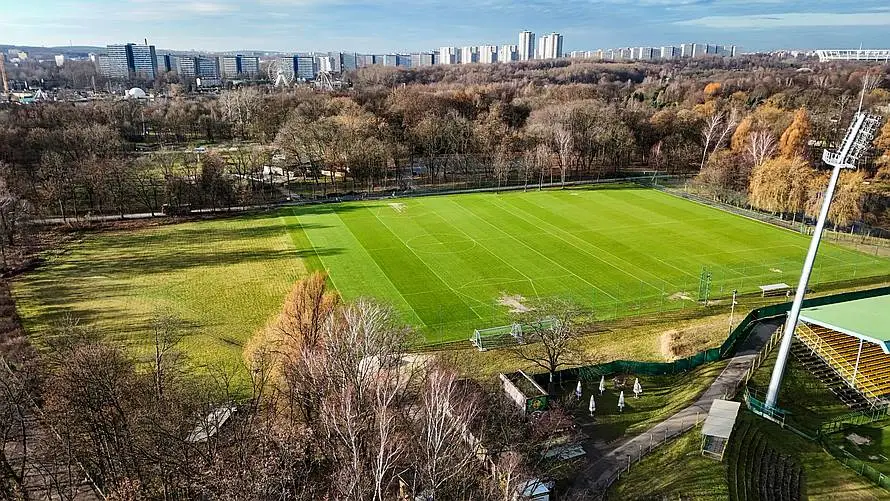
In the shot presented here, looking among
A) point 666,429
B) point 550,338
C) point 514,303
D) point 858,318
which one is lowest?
point 666,429

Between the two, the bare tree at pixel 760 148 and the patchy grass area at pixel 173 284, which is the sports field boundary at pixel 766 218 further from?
the patchy grass area at pixel 173 284

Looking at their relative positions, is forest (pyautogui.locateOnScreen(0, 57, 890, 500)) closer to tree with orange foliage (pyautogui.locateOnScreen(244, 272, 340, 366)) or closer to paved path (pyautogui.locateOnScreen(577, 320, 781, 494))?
tree with orange foliage (pyautogui.locateOnScreen(244, 272, 340, 366))

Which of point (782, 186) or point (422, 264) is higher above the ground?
point (782, 186)

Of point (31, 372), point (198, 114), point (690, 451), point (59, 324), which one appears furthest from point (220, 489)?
point (198, 114)

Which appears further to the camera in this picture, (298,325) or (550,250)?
(550,250)

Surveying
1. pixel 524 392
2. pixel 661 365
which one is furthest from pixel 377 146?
pixel 524 392

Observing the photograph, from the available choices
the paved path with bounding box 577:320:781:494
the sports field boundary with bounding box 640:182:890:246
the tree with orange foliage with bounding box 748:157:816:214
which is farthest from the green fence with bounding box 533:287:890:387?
the tree with orange foliage with bounding box 748:157:816:214

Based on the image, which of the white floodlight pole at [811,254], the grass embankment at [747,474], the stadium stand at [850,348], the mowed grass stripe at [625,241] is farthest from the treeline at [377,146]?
the grass embankment at [747,474]

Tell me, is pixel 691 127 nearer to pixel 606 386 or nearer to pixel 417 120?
pixel 417 120

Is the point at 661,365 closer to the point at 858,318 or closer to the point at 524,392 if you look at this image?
the point at 524,392
